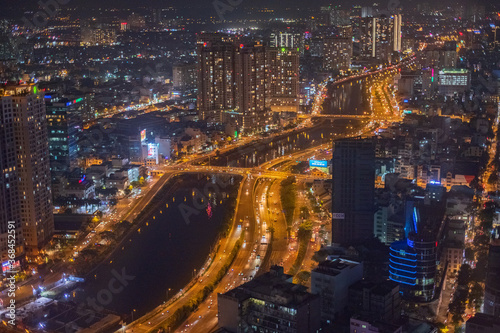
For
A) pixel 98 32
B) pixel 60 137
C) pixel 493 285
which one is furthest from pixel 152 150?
pixel 98 32

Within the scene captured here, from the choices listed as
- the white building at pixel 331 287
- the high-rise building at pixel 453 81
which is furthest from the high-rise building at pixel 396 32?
the white building at pixel 331 287

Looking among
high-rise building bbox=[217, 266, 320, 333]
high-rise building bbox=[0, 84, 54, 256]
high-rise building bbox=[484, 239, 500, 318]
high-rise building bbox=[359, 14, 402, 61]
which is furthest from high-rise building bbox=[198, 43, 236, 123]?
high-rise building bbox=[359, 14, 402, 61]

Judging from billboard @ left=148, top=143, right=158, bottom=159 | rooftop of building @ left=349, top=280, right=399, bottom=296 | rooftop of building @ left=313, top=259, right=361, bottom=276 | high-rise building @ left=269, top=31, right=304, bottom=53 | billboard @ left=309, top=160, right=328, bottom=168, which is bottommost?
rooftop of building @ left=349, top=280, right=399, bottom=296

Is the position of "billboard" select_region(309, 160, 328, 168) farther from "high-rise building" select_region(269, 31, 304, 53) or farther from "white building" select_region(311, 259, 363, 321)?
"high-rise building" select_region(269, 31, 304, 53)

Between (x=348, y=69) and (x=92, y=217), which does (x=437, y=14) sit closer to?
(x=348, y=69)

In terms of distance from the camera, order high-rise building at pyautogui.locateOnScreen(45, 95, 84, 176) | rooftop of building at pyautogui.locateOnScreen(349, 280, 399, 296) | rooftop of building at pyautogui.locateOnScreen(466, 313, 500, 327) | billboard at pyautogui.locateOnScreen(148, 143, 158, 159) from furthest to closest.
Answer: billboard at pyautogui.locateOnScreen(148, 143, 158, 159) → high-rise building at pyautogui.locateOnScreen(45, 95, 84, 176) → rooftop of building at pyautogui.locateOnScreen(349, 280, 399, 296) → rooftop of building at pyautogui.locateOnScreen(466, 313, 500, 327)

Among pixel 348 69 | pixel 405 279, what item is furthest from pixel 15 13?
pixel 405 279

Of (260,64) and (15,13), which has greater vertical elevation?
(15,13)
